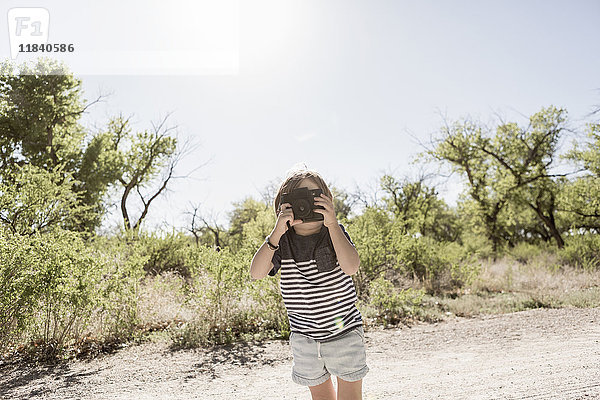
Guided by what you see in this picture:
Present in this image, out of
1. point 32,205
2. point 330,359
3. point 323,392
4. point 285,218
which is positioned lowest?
point 323,392

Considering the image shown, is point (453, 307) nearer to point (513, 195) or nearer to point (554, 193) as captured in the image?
point (513, 195)

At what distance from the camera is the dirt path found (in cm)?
334

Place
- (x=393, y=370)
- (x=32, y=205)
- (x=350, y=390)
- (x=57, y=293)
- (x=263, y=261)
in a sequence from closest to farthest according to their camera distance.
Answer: (x=350, y=390), (x=263, y=261), (x=393, y=370), (x=57, y=293), (x=32, y=205)

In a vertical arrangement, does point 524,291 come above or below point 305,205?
below

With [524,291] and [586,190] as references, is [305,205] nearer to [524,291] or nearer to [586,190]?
[524,291]

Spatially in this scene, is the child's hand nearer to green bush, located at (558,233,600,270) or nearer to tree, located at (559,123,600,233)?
green bush, located at (558,233,600,270)

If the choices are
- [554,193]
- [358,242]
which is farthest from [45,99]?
[554,193]

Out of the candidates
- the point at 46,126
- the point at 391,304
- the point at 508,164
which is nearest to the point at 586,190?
the point at 508,164

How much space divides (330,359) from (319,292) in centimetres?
33

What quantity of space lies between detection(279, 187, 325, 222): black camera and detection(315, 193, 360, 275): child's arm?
25 millimetres

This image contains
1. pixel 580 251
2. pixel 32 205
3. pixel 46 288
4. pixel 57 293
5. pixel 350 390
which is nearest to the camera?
pixel 350 390

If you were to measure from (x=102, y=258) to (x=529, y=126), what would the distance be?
71.4ft

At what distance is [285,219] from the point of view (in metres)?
1.85

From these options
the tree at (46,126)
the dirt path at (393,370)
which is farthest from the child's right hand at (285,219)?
the tree at (46,126)
